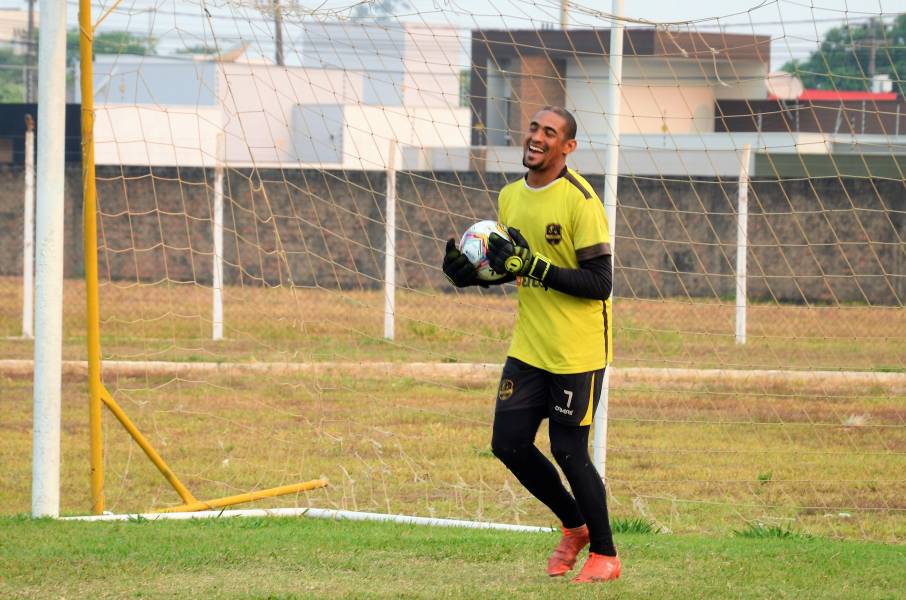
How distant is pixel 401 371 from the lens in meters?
14.0

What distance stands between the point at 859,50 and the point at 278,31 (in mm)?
21614

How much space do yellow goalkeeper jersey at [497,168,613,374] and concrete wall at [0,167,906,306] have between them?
14878 mm

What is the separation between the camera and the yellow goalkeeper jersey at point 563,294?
17.4 feet

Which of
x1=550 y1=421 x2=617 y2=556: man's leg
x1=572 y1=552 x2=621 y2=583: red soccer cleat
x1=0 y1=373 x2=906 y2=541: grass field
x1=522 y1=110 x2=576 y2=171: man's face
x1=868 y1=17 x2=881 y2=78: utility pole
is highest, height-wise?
x1=868 y1=17 x2=881 y2=78: utility pole

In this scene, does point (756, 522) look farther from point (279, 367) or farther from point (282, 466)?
point (279, 367)

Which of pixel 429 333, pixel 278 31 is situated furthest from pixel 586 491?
pixel 429 333

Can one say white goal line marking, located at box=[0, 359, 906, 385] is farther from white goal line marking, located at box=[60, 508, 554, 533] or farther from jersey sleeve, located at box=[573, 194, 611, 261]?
jersey sleeve, located at box=[573, 194, 611, 261]

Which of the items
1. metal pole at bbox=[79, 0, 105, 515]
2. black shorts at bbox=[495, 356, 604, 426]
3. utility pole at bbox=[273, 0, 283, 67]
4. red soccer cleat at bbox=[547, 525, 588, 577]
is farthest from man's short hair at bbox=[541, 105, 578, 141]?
utility pole at bbox=[273, 0, 283, 67]

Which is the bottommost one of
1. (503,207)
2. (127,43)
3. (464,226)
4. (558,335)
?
(558,335)

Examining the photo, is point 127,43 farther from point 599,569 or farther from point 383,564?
point 599,569

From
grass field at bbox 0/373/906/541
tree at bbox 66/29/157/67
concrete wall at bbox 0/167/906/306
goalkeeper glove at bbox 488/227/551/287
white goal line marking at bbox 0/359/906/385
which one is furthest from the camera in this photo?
concrete wall at bbox 0/167/906/306

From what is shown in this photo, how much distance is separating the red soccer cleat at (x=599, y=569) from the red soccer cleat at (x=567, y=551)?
0.10 m

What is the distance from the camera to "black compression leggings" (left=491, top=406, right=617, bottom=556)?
538cm

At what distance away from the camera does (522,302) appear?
5.48 m
